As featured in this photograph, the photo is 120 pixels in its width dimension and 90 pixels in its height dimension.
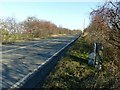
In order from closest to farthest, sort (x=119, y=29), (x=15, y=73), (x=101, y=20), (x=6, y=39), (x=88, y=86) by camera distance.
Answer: (x=119, y=29) < (x=101, y=20) < (x=88, y=86) < (x=15, y=73) < (x=6, y=39)

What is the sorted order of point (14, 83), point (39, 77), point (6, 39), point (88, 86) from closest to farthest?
point (88, 86)
point (14, 83)
point (39, 77)
point (6, 39)

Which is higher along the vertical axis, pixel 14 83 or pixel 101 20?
pixel 101 20

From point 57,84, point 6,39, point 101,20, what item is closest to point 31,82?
point 57,84

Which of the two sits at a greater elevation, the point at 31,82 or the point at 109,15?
the point at 109,15

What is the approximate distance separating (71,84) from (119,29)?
3.72 metres

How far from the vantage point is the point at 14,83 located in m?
10.5

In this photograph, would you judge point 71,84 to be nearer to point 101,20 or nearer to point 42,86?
point 42,86

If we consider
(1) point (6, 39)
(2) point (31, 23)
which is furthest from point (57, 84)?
(2) point (31, 23)

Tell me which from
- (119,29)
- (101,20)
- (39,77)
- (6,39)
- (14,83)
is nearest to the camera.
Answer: (119,29)

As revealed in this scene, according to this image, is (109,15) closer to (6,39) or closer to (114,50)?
(114,50)

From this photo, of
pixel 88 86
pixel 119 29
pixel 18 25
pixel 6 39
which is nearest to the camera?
pixel 119 29

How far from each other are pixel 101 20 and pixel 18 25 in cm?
5408

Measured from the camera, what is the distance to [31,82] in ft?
34.9

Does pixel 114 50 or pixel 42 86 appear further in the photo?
pixel 42 86
